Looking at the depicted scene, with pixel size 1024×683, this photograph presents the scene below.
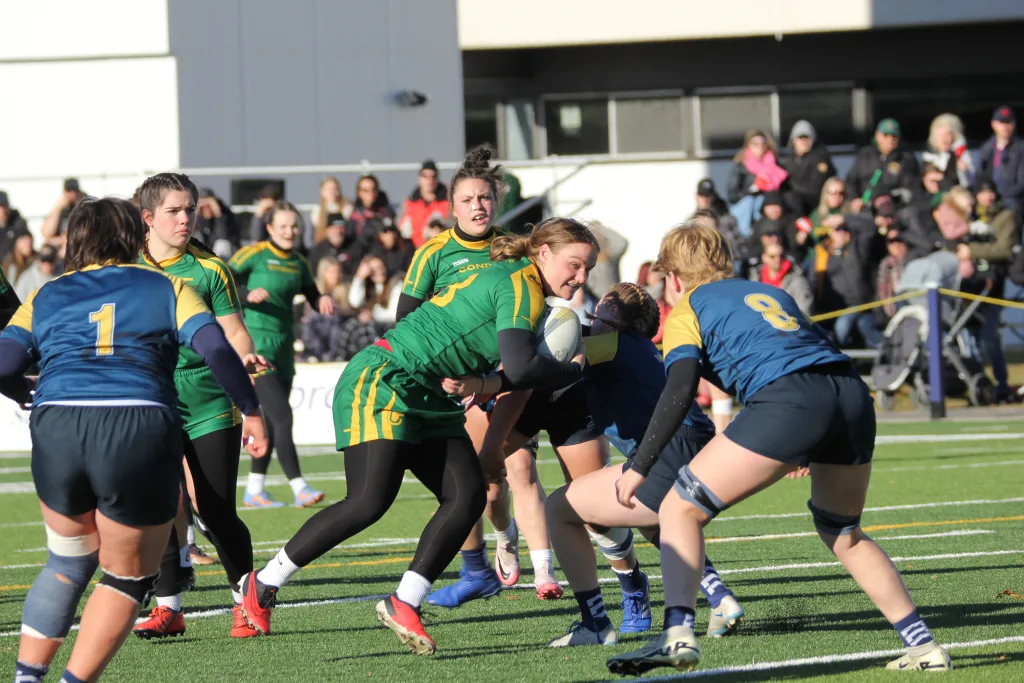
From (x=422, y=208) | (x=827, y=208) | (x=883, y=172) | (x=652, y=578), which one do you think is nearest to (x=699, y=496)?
(x=652, y=578)

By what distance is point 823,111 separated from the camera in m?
24.7

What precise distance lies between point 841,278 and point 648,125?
8086mm

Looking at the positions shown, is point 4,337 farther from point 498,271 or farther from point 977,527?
point 977,527

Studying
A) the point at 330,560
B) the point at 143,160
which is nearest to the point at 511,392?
the point at 330,560

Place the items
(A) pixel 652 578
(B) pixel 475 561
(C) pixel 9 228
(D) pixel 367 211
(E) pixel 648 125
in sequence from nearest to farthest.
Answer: (B) pixel 475 561, (A) pixel 652 578, (D) pixel 367 211, (C) pixel 9 228, (E) pixel 648 125

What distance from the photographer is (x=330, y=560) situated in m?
8.86

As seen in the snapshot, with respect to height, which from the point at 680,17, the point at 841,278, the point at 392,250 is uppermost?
the point at 680,17

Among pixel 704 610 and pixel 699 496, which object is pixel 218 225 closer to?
pixel 704 610

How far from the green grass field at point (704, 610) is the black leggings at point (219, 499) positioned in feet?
1.05

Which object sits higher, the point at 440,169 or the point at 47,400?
the point at 440,169

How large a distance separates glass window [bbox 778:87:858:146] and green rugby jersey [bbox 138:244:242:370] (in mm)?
18883

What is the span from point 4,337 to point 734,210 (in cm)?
1412

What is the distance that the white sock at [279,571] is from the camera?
5867 millimetres

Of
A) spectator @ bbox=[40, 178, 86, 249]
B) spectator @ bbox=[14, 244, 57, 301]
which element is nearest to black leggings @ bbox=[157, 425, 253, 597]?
spectator @ bbox=[14, 244, 57, 301]
